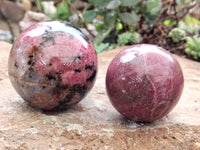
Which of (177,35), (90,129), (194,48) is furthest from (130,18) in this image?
(90,129)

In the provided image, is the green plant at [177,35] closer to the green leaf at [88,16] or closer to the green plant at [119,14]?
the green plant at [119,14]

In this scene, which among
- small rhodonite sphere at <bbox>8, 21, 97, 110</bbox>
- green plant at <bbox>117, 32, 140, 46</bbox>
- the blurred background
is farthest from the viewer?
green plant at <bbox>117, 32, 140, 46</bbox>

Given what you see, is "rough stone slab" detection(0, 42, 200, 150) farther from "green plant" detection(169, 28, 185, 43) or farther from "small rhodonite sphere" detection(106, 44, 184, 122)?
"green plant" detection(169, 28, 185, 43)

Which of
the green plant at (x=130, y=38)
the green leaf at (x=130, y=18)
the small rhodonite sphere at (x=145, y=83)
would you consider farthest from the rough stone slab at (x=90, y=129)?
the green plant at (x=130, y=38)

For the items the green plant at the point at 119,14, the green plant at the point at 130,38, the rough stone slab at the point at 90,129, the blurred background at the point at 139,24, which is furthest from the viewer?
the green plant at the point at 130,38

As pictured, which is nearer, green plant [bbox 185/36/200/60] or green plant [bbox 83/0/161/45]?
green plant [bbox 83/0/161/45]

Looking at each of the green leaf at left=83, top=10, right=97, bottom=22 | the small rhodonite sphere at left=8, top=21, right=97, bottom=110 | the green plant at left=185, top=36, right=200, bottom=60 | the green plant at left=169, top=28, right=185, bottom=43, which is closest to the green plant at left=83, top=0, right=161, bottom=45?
the green leaf at left=83, top=10, right=97, bottom=22

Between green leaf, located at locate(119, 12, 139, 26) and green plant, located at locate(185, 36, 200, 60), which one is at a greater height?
green leaf, located at locate(119, 12, 139, 26)

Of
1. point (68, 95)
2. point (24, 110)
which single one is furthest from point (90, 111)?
point (24, 110)
